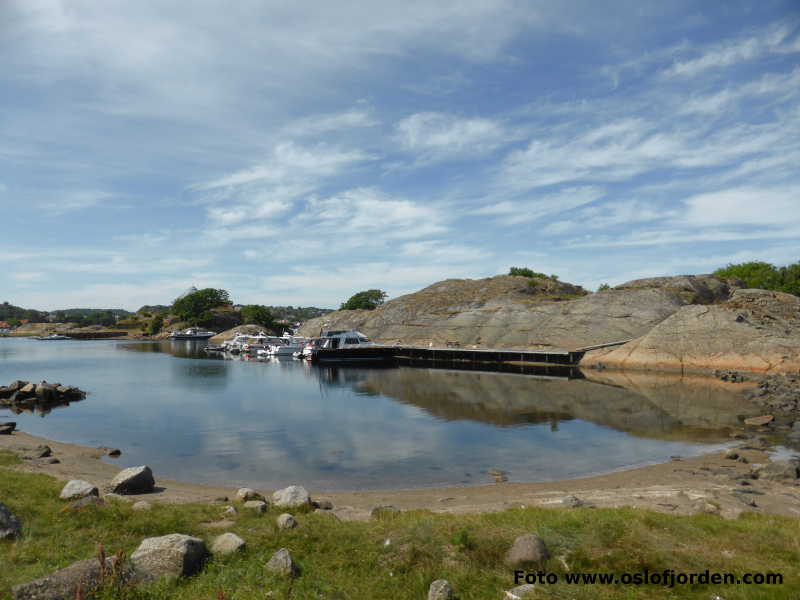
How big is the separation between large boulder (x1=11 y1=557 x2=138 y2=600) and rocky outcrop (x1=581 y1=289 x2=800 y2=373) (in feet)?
217

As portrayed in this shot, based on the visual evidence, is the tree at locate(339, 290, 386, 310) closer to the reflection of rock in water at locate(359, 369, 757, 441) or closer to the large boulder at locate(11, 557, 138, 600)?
the reflection of rock in water at locate(359, 369, 757, 441)

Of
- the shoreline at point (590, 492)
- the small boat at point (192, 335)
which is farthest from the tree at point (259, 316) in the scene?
the shoreline at point (590, 492)

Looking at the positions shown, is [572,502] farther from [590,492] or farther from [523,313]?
[523,313]

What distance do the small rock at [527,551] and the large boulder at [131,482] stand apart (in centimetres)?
1416

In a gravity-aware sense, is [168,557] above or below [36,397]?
above

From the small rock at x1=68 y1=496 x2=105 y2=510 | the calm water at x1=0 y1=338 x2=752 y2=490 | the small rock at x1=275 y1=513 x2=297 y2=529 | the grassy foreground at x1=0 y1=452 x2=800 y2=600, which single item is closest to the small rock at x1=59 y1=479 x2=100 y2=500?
the small rock at x1=68 y1=496 x2=105 y2=510

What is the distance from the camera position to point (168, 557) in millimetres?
8641

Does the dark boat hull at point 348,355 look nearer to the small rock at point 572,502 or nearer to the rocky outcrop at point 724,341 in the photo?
the rocky outcrop at point 724,341

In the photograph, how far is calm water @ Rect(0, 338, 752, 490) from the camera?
2409 centimetres

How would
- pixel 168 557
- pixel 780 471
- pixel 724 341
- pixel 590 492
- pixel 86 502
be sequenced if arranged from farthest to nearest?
1. pixel 724 341
2. pixel 780 471
3. pixel 590 492
4. pixel 86 502
5. pixel 168 557

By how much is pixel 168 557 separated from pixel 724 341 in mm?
69847

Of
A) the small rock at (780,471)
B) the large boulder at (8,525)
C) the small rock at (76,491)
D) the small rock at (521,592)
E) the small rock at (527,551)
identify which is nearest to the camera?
the small rock at (521,592)

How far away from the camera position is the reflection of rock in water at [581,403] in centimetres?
3488

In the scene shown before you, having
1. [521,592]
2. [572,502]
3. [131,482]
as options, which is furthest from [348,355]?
[521,592]
